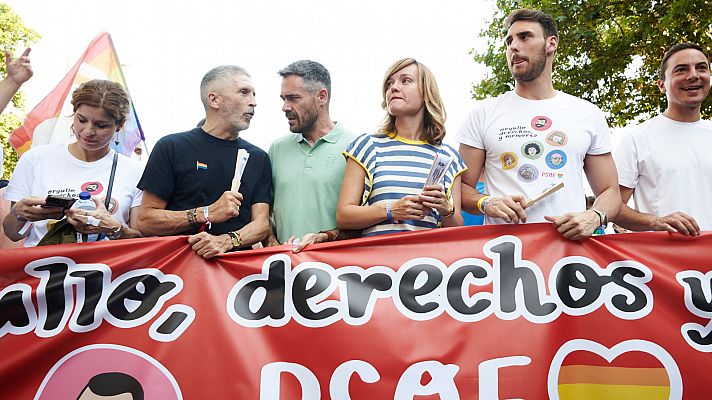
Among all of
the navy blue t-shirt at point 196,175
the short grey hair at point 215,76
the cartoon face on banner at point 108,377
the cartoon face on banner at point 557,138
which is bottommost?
the cartoon face on banner at point 108,377

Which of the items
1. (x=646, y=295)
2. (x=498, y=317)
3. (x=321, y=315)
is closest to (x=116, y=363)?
(x=321, y=315)

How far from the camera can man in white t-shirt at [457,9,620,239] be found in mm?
3770

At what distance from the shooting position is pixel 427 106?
393 cm

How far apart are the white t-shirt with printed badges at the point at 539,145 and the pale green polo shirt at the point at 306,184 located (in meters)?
0.82

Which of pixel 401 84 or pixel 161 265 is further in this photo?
pixel 401 84

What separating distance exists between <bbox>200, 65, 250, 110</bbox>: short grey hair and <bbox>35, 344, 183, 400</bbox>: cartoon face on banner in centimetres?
167

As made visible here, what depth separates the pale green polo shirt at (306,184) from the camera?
159 inches

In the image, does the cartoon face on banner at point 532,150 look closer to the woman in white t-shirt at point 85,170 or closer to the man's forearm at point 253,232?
the man's forearm at point 253,232

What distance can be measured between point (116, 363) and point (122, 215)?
1026 millimetres

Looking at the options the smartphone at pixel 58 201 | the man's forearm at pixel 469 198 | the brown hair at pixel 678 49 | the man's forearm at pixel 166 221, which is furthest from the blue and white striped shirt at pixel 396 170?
the brown hair at pixel 678 49

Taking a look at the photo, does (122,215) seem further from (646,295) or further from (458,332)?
(646,295)

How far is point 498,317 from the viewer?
323 centimetres

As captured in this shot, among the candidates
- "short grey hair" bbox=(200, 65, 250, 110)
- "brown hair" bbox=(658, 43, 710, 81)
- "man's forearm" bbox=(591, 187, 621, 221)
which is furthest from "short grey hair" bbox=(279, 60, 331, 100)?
"brown hair" bbox=(658, 43, 710, 81)

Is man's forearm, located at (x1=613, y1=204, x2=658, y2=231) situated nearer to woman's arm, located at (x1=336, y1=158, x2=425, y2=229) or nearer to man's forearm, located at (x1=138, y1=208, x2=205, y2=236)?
woman's arm, located at (x1=336, y1=158, x2=425, y2=229)
